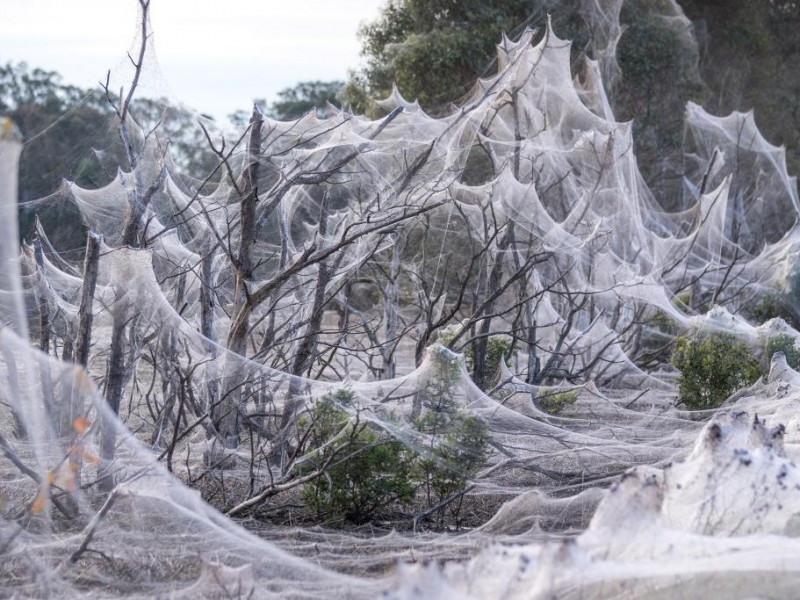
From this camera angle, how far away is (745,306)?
12398mm

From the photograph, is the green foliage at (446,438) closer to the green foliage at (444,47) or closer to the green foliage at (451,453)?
the green foliage at (451,453)

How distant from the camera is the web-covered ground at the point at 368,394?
3324 millimetres

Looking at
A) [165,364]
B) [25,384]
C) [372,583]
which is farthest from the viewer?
[165,364]

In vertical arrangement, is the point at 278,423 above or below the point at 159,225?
below

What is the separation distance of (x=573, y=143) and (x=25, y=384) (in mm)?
6915

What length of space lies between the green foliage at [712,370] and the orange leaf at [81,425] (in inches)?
187

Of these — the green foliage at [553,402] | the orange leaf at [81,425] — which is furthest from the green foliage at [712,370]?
the orange leaf at [81,425]

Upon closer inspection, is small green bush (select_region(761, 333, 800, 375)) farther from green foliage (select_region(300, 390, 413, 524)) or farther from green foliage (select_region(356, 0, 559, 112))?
green foliage (select_region(356, 0, 559, 112))

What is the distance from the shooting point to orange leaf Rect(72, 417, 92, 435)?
13.0 ft

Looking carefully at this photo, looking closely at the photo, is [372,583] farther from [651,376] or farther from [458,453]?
[651,376]

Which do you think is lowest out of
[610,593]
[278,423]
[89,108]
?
[610,593]

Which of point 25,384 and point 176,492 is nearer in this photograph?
point 176,492

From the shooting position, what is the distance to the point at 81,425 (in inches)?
156

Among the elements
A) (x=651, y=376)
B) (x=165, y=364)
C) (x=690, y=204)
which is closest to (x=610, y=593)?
(x=165, y=364)
